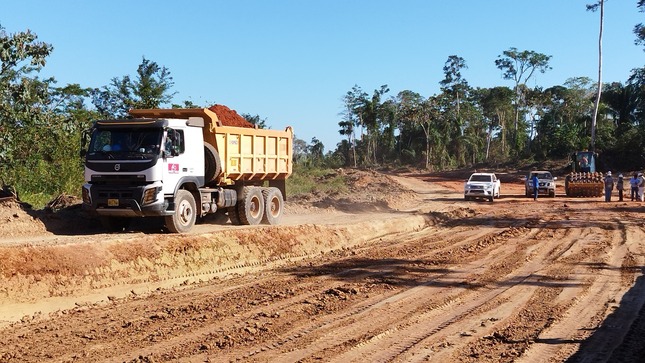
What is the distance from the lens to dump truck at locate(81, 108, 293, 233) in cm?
1369

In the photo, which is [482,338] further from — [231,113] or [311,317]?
[231,113]

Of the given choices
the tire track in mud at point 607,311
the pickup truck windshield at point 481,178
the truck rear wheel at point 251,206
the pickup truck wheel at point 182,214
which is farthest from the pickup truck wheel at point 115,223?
the pickup truck windshield at point 481,178

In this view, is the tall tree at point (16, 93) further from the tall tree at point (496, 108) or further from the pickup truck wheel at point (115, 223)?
the tall tree at point (496, 108)

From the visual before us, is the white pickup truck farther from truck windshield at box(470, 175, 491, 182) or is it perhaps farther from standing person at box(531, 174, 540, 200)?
standing person at box(531, 174, 540, 200)

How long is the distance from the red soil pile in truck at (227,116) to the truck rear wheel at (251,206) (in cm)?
189

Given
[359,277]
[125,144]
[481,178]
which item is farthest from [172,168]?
[481,178]

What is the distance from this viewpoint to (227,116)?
17547 mm

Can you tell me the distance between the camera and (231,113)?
1784 cm

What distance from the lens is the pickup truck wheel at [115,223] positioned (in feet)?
48.8

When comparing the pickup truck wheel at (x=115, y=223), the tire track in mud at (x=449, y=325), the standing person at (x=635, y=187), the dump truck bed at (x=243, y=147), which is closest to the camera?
the tire track in mud at (x=449, y=325)

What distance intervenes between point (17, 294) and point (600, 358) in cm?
829

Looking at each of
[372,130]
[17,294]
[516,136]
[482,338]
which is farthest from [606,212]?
[372,130]

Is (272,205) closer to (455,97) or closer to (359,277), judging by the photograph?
(359,277)

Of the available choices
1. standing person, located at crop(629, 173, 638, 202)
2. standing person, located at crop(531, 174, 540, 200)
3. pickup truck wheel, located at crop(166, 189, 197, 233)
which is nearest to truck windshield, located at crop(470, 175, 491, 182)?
standing person, located at crop(531, 174, 540, 200)
